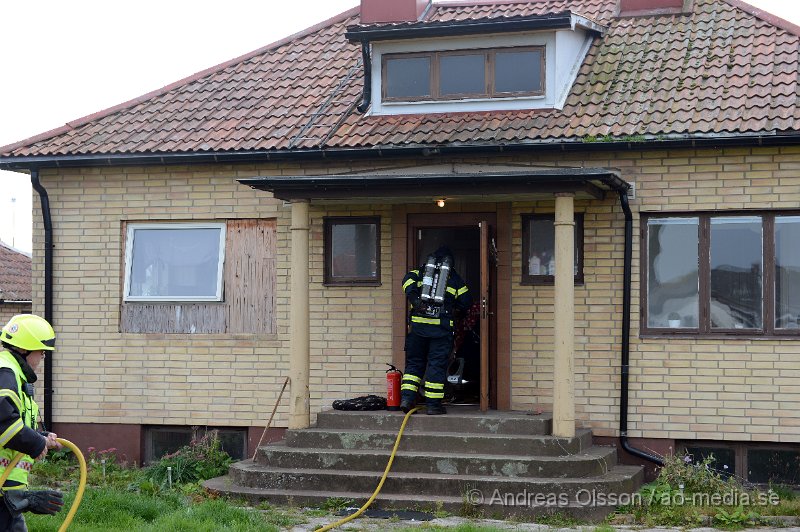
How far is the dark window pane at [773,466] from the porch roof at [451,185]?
335 centimetres

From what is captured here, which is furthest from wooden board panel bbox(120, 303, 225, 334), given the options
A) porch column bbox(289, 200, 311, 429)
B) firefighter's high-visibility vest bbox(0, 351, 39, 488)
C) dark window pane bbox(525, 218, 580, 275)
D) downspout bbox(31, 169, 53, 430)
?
firefighter's high-visibility vest bbox(0, 351, 39, 488)

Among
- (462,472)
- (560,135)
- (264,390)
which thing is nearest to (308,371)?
(264,390)

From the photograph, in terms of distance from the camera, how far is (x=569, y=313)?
40.8 feet

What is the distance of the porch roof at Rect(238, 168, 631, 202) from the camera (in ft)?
40.6

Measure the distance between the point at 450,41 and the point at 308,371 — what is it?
4.53m

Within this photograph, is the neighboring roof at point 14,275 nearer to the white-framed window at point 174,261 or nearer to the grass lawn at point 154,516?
the white-framed window at point 174,261

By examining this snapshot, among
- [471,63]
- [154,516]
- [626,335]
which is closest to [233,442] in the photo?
[154,516]

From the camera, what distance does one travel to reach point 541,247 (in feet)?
45.9

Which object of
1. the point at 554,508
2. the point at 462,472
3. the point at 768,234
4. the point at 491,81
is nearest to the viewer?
the point at 554,508

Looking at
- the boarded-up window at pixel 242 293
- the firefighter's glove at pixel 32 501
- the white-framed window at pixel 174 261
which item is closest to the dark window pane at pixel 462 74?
the boarded-up window at pixel 242 293

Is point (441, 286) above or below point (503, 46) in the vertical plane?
below

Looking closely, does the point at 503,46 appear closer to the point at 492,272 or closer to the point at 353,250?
the point at 492,272

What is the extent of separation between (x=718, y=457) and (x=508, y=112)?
4800mm

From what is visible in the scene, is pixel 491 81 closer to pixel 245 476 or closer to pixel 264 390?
pixel 264 390
